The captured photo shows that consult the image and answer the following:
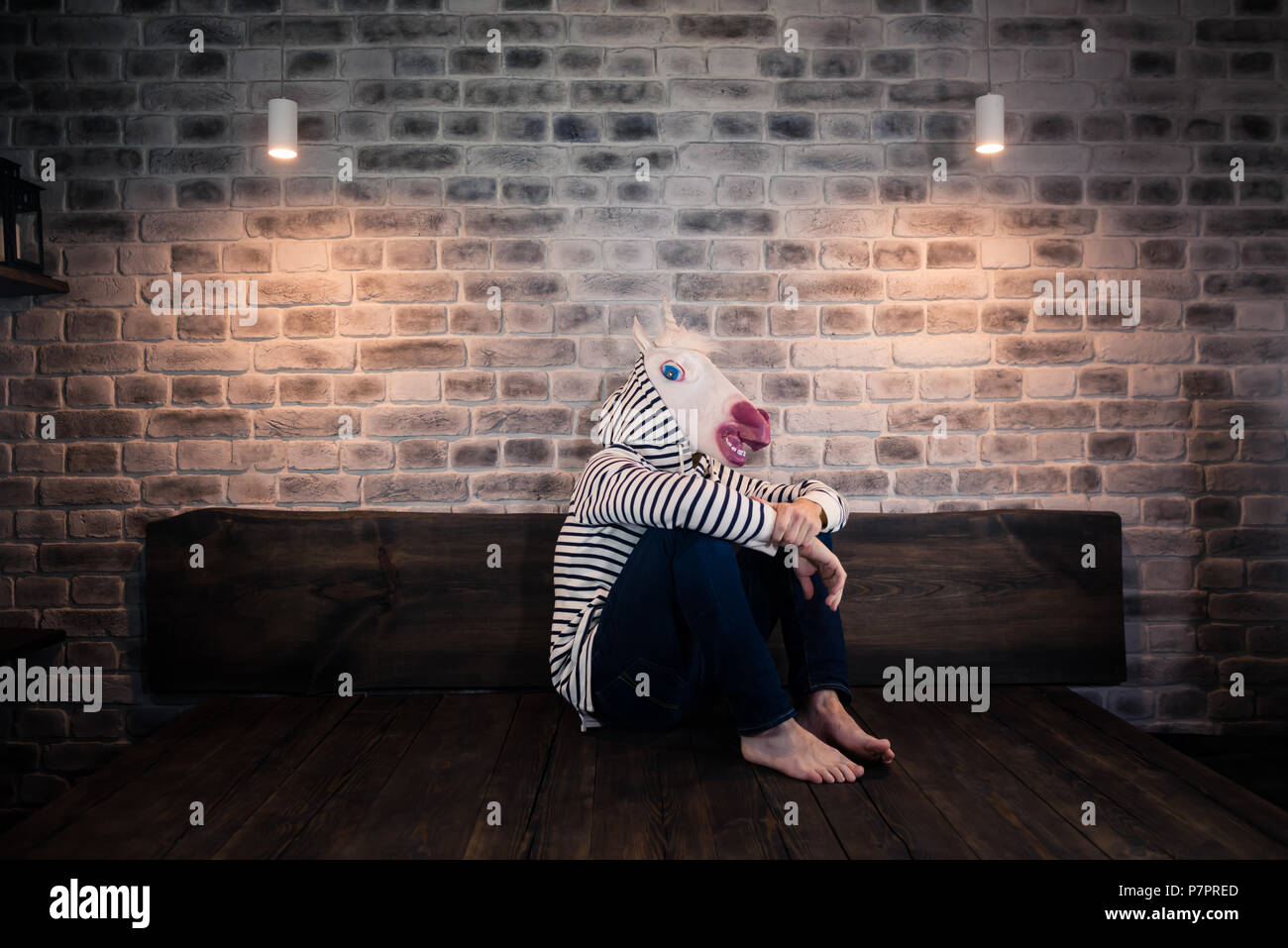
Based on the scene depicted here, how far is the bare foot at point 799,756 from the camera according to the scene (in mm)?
1560

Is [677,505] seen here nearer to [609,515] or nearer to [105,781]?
[609,515]

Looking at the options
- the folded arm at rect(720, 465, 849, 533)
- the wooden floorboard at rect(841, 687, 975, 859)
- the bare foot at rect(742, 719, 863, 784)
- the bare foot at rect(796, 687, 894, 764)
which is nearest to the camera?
the wooden floorboard at rect(841, 687, 975, 859)

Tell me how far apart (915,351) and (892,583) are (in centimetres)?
70

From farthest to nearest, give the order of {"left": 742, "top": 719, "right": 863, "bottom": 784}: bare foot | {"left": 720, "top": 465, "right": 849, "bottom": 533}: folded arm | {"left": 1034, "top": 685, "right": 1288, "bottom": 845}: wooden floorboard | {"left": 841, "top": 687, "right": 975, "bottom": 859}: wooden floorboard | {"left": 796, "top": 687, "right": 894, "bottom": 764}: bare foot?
{"left": 720, "top": 465, "right": 849, "bottom": 533}: folded arm, {"left": 796, "top": 687, "right": 894, "bottom": 764}: bare foot, {"left": 742, "top": 719, "right": 863, "bottom": 784}: bare foot, {"left": 1034, "top": 685, "right": 1288, "bottom": 845}: wooden floorboard, {"left": 841, "top": 687, "right": 975, "bottom": 859}: wooden floorboard

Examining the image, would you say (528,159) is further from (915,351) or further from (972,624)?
(972,624)

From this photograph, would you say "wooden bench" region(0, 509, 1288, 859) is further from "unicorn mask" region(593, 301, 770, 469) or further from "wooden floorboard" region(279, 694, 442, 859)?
"unicorn mask" region(593, 301, 770, 469)

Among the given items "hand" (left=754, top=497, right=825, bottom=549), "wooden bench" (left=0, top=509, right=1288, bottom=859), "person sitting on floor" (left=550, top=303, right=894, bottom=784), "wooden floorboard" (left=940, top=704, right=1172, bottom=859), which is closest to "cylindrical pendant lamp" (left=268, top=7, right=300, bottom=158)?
"wooden bench" (left=0, top=509, right=1288, bottom=859)

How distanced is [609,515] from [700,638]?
0.34m

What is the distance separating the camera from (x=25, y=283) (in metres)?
2.08

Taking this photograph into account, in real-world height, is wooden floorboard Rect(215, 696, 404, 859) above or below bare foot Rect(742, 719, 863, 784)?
below

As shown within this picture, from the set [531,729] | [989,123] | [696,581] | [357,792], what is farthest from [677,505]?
[989,123]

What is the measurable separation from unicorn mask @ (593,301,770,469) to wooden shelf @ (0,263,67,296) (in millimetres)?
1639

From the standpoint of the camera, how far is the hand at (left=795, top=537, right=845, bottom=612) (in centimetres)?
163

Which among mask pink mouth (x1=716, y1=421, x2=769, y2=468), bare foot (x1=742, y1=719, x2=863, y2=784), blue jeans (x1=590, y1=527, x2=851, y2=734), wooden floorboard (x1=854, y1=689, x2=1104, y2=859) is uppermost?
mask pink mouth (x1=716, y1=421, x2=769, y2=468)
